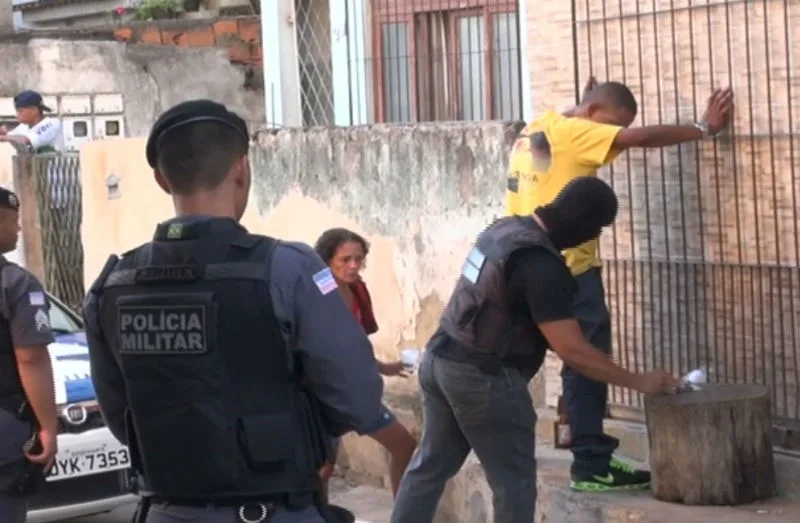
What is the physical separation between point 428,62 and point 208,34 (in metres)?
5.87

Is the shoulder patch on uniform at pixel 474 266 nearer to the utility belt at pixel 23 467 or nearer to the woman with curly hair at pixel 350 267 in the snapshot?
the woman with curly hair at pixel 350 267

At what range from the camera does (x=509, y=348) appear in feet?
18.8

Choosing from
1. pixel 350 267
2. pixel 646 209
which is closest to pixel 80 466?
pixel 350 267

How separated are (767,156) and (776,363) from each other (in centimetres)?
87

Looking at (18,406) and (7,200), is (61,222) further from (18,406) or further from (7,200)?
(18,406)

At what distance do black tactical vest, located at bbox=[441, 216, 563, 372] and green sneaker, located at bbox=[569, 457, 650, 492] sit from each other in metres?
1.21

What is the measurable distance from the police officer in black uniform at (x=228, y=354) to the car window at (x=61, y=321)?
5500mm

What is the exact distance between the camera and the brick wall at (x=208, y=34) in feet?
49.6

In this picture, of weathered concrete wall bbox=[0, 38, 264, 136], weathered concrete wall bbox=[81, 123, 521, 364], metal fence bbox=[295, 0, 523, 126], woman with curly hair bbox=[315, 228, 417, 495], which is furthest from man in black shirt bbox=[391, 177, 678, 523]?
weathered concrete wall bbox=[0, 38, 264, 136]

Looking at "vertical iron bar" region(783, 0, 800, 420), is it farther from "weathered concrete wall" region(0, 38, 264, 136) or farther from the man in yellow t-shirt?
"weathered concrete wall" region(0, 38, 264, 136)

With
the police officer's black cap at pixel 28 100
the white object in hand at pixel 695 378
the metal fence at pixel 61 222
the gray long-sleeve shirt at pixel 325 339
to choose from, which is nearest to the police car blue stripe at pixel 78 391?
the white object in hand at pixel 695 378

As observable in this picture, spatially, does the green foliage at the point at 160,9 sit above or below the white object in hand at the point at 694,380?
above

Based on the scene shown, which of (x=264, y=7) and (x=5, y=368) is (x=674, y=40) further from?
(x=264, y=7)

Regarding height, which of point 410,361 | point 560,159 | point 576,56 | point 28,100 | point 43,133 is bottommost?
point 410,361
